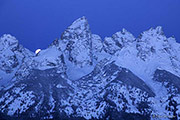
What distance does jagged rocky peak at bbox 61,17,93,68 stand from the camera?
319 ft

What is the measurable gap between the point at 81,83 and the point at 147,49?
119 ft

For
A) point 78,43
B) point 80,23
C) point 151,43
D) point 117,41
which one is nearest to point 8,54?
point 78,43

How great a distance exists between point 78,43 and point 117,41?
120ft

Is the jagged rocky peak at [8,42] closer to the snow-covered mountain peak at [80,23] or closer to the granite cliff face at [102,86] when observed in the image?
the granite cliff face at [102,86]

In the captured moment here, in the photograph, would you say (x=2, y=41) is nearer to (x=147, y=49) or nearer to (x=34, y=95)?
(x=34, y=95)

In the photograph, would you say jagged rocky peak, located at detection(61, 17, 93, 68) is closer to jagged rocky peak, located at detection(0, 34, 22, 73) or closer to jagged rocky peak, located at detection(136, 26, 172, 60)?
jagged rocky peak, located at detection(136, 26, 172, 60)

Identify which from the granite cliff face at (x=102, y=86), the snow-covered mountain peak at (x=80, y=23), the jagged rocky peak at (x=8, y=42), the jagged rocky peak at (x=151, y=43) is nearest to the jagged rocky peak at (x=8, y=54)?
the jagged rocky peak at (x=8, y=42)

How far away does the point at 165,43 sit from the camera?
86.1 metres

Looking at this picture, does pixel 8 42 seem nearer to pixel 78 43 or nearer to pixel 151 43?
pixel 78 43

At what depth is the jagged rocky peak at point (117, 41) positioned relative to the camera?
12200cm

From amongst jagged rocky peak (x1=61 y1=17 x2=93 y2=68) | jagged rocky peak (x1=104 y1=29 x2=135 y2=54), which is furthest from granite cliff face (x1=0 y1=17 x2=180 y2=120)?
jagged rocky peak (x1=104 y1=29 x2=135 y2=54)

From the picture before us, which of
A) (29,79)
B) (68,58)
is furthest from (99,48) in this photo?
(29,79)

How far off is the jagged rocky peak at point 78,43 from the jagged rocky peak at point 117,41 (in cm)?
2155

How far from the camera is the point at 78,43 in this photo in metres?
102
